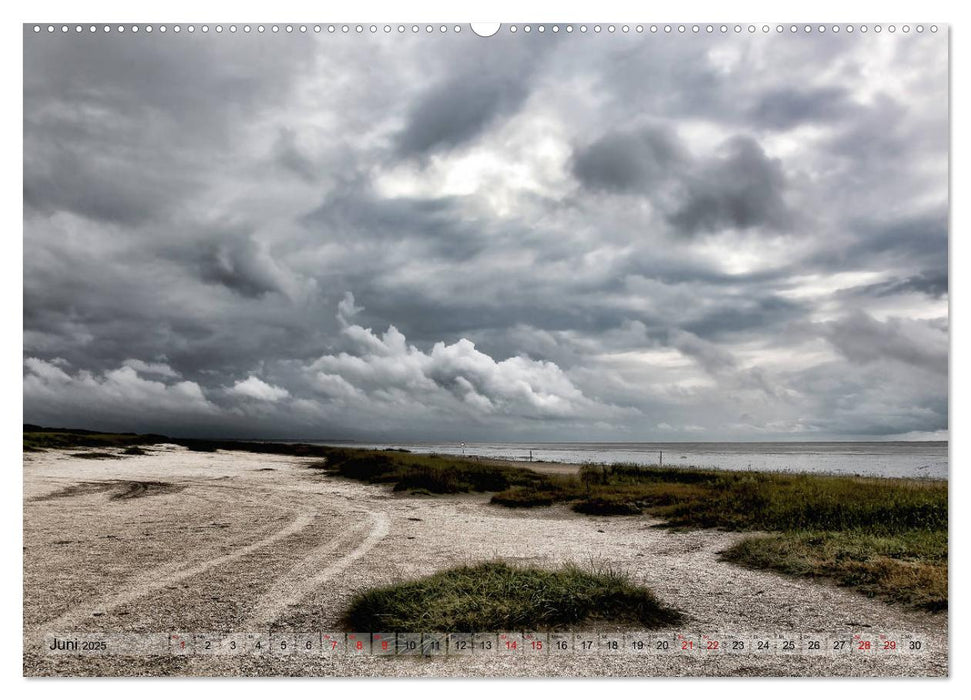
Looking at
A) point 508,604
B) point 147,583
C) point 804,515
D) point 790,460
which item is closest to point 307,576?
point 147,583

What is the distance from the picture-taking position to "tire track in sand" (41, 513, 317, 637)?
581cm

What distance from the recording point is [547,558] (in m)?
8.45

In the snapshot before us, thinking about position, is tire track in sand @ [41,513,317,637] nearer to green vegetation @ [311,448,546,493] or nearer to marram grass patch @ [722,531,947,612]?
marram grass patch @ [722,531,947,612]

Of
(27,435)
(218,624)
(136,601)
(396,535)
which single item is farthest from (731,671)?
(27,435)

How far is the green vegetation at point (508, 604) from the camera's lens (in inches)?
216

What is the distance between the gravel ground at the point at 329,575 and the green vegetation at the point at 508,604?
1.43 feet

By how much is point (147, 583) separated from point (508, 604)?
452 cm

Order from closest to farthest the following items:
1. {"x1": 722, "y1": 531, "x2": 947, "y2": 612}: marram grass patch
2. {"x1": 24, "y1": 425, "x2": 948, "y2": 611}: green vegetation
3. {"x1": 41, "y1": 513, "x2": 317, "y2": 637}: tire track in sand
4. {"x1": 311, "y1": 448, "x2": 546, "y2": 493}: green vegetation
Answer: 1. {"x1": 41, "y1": 513, "x2": 317, "y2": 637}: tire track in sand
2. {"x1": 722, "y1": 531, "x2": 947, "y2": 612}: marram grass patch
3. {"x1": 24, "y1": 425, "x2": 948, "y2": 611}: green vegetation
4. {"x1": 311, "y1": 448, "x2": 546, "y2": 493}: green vegetation

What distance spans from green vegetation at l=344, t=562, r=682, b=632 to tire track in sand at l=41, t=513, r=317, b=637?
2.60 m

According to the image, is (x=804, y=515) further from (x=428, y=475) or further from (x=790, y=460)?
(x=790, y=460)

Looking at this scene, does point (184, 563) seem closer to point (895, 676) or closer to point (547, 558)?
point (547, 558)

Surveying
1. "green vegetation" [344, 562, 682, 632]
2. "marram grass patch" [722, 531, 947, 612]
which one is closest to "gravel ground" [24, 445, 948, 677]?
"marram grass patch" [722, 531, 947, 612]

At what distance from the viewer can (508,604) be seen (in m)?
5.65

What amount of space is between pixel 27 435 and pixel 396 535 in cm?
567
